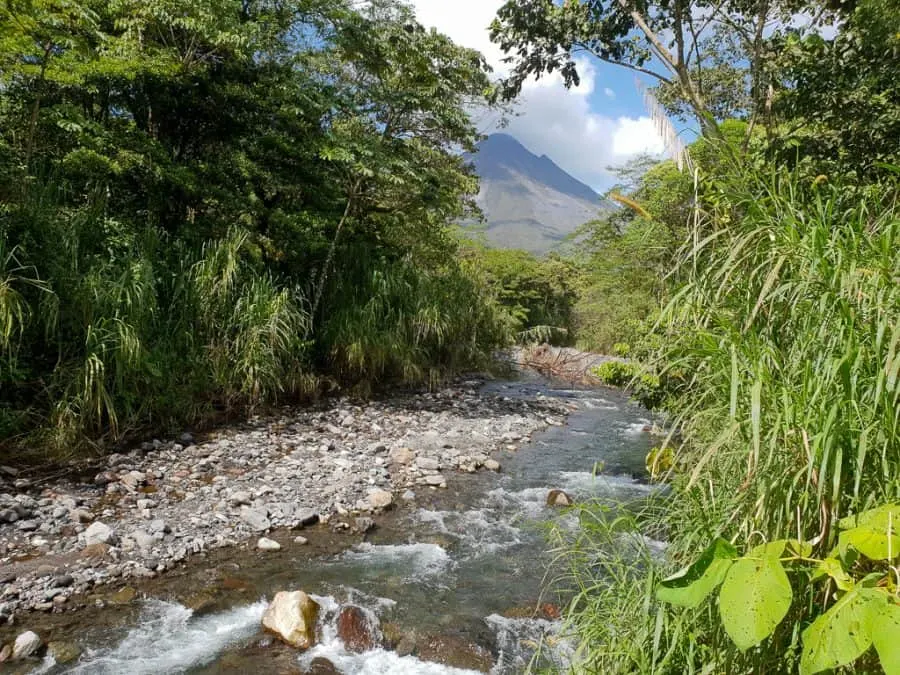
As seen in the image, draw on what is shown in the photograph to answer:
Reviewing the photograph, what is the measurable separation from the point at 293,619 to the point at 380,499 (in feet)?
7.22

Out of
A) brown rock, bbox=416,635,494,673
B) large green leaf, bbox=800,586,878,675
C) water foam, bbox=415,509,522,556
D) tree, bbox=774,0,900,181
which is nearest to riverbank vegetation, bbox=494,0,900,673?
large green leaf, bbox=800,586,878,675

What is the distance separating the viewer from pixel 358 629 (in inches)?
148

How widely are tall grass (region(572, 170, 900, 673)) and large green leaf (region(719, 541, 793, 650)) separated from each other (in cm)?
40

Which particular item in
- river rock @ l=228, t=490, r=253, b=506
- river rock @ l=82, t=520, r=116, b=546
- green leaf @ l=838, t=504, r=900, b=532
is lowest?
river rock @ l=228, t=490, r=253, b=506

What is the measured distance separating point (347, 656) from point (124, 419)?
12.9 ft

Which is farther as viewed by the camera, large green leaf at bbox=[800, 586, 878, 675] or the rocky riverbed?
the rocky riverbed

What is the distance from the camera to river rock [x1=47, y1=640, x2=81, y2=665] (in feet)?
10.6

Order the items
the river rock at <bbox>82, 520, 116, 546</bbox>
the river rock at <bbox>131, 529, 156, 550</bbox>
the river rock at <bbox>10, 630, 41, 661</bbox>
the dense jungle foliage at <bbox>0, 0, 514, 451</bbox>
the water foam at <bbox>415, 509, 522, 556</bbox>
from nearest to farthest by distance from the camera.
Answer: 1. the river rock at <bbox>10, 630, 41, 661</bbox>
2. the river rock at <bbox>82, 520, 116, 546</bbox>
3. the river rock at <bbox>131, 529, 156, 550</bbox>
4. the water foam at <bbox>415, 509, 522, 556</bbox>
5. the dense jungle foliage at <bbox>0, 0, 514, 451</bbox>

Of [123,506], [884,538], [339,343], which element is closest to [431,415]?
[339,343]

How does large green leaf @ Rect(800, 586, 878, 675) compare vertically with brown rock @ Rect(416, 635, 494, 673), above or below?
above

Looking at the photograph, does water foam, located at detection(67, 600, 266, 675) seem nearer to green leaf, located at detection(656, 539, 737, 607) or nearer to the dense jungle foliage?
the dense jungle foliage

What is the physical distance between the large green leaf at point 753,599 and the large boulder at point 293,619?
125 inches

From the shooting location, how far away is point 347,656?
3.55m

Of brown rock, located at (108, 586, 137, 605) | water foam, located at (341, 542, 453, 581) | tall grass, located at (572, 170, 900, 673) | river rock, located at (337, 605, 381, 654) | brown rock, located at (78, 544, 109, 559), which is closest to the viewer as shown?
tall grass, located at (572, 170, 900, 673)
